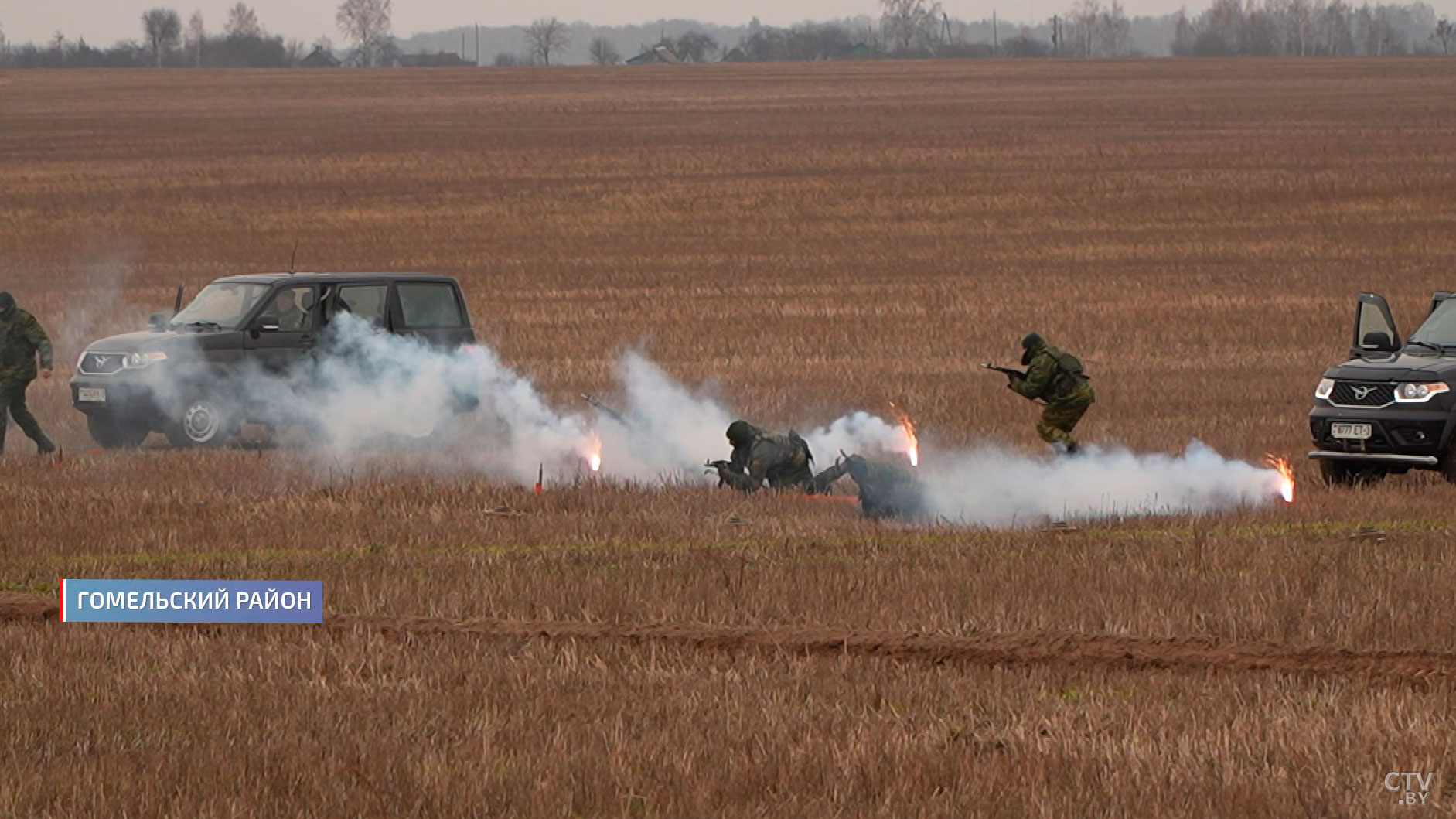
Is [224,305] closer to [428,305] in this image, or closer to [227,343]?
[227,343]

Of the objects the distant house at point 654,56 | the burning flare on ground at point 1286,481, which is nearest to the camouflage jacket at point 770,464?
the burning flare on ground at point 1286,481

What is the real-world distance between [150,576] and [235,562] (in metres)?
0.67

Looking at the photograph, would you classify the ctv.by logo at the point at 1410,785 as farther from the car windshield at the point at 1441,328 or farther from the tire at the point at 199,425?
the tire at the point at 199,425

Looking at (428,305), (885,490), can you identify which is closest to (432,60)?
(428,305)

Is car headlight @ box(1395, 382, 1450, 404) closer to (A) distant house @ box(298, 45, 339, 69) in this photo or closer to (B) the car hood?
(B) the car hood

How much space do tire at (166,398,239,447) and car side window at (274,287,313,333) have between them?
1128mm

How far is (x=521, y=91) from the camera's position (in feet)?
317

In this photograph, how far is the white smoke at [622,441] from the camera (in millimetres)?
15414

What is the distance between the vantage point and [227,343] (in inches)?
781

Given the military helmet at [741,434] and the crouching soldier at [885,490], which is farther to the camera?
the military helmet at [741,434]

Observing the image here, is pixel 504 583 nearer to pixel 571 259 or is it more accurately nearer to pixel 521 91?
pixel 571 259

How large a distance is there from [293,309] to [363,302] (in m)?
0.69

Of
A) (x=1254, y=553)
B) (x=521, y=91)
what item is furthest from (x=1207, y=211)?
(x=521, y=91)

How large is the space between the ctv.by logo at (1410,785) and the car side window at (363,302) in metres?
14.6
